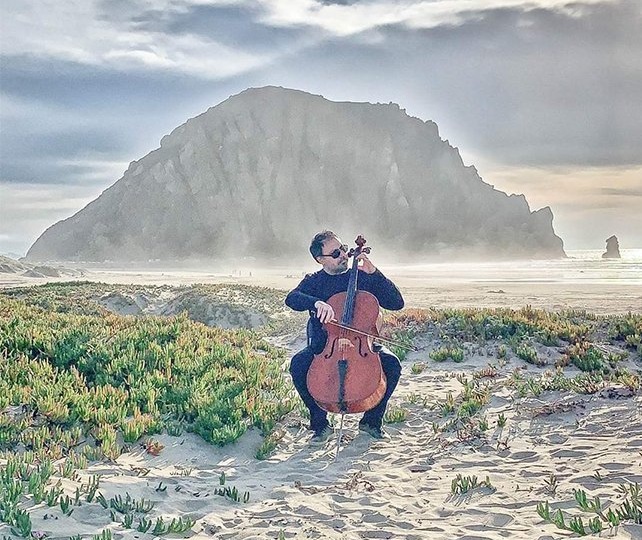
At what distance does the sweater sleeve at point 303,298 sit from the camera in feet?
23.2

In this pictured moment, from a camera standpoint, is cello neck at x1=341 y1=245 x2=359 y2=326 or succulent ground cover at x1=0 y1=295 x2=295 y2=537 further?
cello neck at x1=341 y1=245 x2=359 y2=326

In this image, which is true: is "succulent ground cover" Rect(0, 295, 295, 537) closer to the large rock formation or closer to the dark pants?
the dark pants

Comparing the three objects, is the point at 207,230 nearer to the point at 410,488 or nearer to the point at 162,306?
the point at 162,306

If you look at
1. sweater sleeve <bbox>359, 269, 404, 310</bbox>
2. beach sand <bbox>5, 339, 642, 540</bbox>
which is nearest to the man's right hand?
sweater sleeve <bbox>359, 269, 404, 310</bbox>

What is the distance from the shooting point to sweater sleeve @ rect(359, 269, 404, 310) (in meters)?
7.32

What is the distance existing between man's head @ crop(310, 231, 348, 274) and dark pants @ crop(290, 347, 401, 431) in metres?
1.07

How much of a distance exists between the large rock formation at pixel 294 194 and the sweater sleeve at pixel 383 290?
4870 inches

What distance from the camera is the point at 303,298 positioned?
7.13 m

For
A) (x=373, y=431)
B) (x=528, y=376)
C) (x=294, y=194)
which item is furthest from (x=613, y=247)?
(x=373, y=431)

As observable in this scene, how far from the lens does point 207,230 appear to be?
134 m

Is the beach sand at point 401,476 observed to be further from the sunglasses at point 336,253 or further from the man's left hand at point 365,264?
the sunglasses at point 336,253

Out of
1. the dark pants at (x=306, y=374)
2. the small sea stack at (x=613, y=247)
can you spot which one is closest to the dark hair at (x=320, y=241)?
the dark pants at (x=306, y=374)

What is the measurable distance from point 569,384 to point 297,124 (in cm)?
14211

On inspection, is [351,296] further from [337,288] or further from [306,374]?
[306,374]
